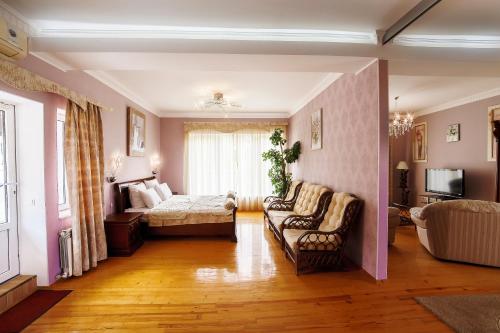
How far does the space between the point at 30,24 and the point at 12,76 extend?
2.30ft

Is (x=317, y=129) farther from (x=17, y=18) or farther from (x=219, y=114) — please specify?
(x=17, y=18)

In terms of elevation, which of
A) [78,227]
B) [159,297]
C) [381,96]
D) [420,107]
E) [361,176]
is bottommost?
[159,297]

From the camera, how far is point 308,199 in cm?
469

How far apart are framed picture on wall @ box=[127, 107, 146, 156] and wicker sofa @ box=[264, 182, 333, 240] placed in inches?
117

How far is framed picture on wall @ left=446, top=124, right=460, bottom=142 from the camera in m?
5.67

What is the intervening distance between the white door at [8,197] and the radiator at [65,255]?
0.40 meters

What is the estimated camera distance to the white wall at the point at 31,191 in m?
2.87

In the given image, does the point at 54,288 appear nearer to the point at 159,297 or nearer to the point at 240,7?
the point at 159,297

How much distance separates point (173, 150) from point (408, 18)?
612cm

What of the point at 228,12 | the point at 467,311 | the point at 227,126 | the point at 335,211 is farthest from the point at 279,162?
the point at 467,311

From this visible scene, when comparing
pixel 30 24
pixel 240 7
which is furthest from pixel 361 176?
pixel 30 24

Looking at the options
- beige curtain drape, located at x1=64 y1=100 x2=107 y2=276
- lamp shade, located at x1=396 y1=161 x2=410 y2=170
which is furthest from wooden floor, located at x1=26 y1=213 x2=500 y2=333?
lamp shade, located at x1=396 y1=161 x2=410 y2=170

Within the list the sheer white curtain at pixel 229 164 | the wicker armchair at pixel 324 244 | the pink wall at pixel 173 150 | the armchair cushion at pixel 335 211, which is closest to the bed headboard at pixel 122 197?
the pink wall at pixel 173 150

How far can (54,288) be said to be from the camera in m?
2.93
